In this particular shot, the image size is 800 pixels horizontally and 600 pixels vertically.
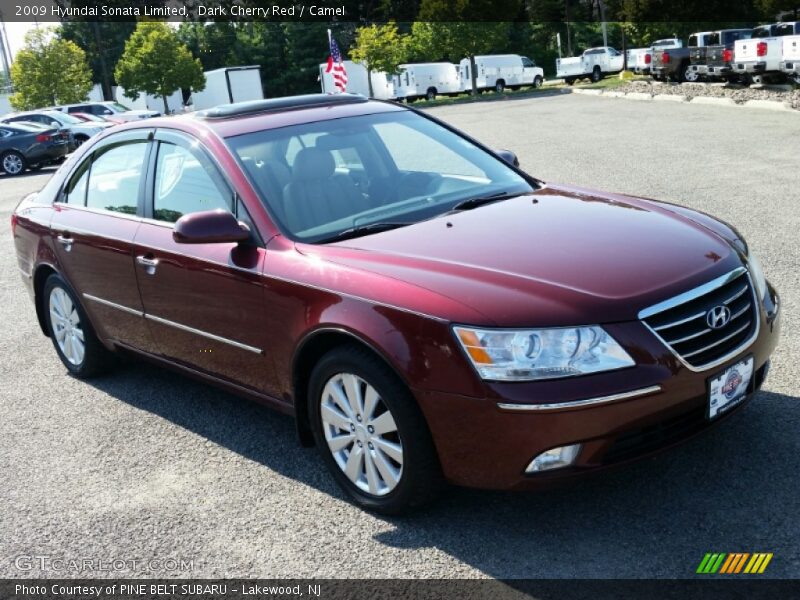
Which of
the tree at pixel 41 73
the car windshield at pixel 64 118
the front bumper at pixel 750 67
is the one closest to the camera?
the front bumper at pixel 750 67

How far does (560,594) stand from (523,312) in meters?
0.98

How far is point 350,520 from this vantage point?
374 centimetres

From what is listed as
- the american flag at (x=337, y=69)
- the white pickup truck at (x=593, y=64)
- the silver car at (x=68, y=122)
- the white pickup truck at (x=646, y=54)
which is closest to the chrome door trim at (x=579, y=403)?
the silver car at (x=68, y=122)

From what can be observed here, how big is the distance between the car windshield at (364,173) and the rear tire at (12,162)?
73.0 feet

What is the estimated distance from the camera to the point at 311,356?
3859mm

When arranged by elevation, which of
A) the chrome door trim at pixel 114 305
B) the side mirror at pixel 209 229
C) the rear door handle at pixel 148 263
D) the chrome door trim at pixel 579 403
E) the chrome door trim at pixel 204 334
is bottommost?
the chrome door trim at pixel 579 403

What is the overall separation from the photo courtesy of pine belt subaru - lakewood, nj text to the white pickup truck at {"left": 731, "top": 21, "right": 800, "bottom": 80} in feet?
66.7

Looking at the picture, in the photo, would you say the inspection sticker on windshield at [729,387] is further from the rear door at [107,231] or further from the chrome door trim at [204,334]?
the rear door at [107,231]

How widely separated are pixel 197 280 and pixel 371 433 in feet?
4.34

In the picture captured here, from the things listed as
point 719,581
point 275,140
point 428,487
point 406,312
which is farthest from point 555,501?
point 275,140

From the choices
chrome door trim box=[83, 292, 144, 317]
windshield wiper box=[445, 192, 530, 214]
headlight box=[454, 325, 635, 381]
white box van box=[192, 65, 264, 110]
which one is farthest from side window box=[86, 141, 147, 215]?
white box van box=[192, 65, 264, 110]

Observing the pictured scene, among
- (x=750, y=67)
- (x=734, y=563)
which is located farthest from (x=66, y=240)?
(x=750, y=67)

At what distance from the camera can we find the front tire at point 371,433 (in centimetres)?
340

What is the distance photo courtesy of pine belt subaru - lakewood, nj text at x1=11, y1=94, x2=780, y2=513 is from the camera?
A: 3.13 m
